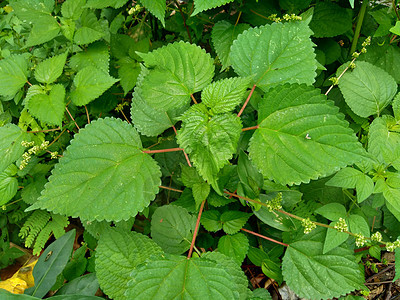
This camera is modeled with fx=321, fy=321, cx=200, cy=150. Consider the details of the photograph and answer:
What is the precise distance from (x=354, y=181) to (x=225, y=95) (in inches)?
25.2

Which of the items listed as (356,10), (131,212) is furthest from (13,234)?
(356,10)

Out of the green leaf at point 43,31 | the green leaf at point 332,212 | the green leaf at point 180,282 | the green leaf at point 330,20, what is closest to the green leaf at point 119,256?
the green leaf at point 180,282

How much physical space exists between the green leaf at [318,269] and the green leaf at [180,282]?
374 mm

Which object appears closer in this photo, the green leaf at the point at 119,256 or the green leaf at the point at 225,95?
the green leaf at the point at 225,95

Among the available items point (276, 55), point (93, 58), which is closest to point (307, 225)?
point (276, 55)

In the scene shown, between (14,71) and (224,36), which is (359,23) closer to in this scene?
(224,36)

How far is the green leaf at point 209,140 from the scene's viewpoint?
0.96 meters

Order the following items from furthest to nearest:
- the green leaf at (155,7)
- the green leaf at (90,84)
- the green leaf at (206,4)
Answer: the green leaf at (90,84) < the green leaf at (155,7) < the green leaf at (206,4)

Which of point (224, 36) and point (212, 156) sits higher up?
point (224, 36)

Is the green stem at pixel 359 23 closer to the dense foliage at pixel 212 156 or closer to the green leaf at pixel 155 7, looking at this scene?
the dense foliage at pixel 212 156

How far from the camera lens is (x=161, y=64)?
46.0 inches

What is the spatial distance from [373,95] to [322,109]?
70 centimetres

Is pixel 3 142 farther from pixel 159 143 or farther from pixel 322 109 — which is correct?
pixel 322 109

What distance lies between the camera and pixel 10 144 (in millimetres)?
1478
